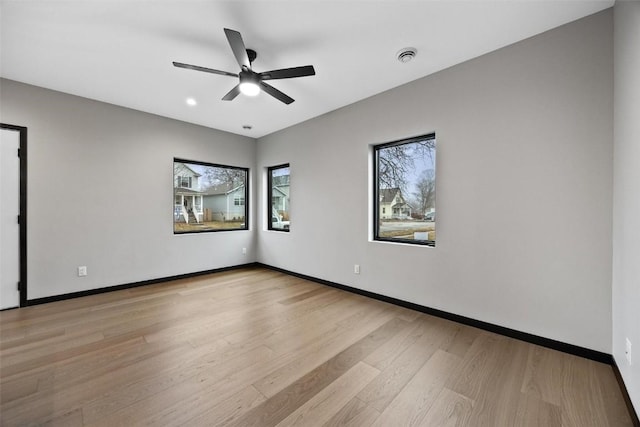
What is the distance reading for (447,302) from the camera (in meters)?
2.72

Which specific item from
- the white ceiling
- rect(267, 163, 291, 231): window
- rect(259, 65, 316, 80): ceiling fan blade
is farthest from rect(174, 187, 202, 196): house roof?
rect(259, 65, 316, 80): ceiling fan blade

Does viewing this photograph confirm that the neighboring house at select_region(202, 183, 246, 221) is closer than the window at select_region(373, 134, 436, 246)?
No

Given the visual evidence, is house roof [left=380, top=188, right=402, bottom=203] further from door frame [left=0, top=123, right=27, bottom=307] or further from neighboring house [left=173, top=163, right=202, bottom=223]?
door frame [left=0, top=123, right=27, bottom=307]

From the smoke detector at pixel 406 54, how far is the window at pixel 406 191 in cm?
87

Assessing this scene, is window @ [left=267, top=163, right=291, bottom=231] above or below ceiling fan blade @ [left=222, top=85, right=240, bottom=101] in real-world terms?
below

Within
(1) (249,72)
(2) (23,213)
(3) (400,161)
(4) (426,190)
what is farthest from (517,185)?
(2) (23,213)

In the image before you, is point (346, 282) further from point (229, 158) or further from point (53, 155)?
point (53, 155)

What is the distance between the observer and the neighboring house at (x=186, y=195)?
434cm

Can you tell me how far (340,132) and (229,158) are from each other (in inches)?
92.3

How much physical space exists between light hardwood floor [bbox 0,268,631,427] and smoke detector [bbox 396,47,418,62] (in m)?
2.66

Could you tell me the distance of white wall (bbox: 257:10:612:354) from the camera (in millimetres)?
1976

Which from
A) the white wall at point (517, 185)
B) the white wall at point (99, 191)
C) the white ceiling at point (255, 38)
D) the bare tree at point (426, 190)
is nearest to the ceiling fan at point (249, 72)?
the white ceiling at point (255, 38)

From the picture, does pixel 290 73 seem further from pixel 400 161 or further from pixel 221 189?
A: pixel 221 189

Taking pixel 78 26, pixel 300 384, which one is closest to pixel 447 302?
pixel 300 384
